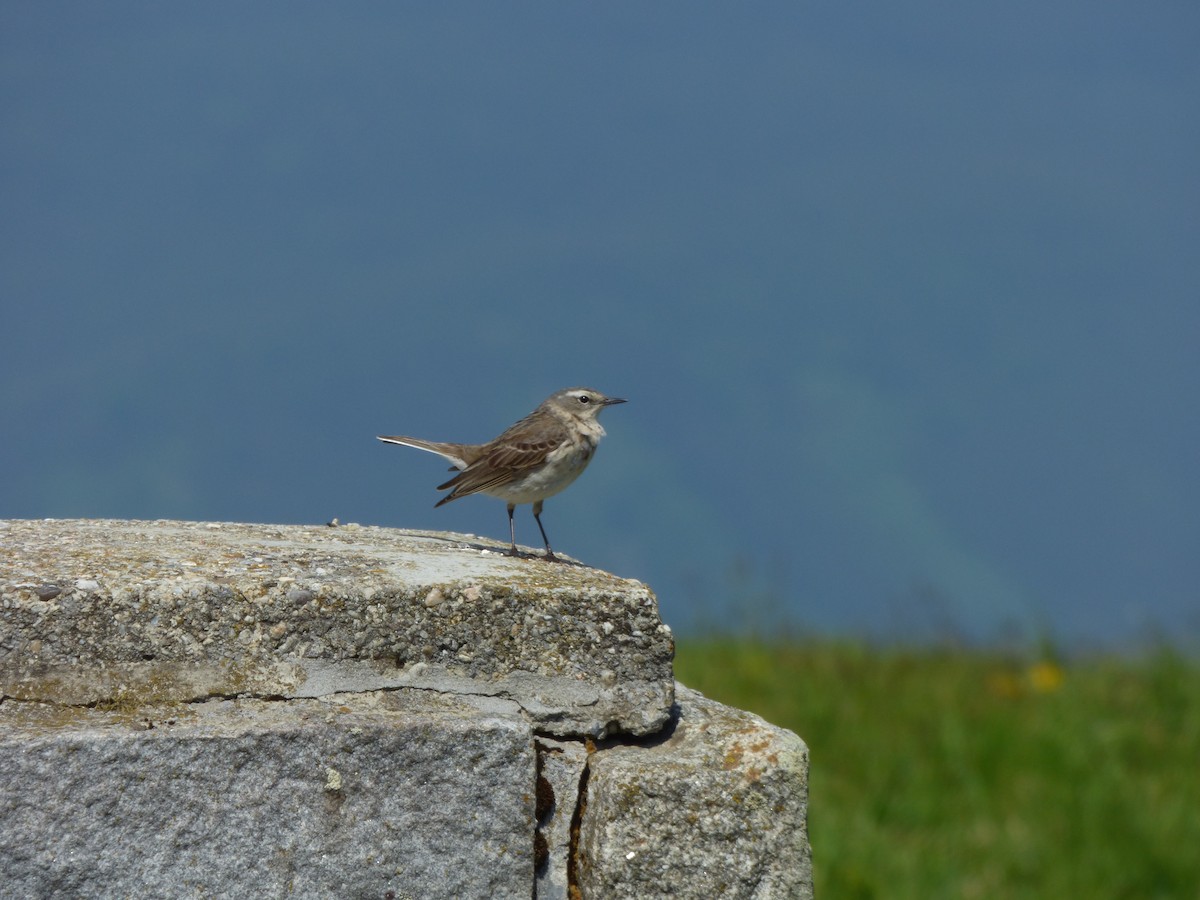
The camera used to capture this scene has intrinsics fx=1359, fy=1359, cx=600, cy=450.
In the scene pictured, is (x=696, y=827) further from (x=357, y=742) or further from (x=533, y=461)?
(x=533, y=461)

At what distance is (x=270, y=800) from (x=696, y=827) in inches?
43.2

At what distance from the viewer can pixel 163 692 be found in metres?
3.43

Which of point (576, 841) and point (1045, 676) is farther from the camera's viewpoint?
point (1045, 676)

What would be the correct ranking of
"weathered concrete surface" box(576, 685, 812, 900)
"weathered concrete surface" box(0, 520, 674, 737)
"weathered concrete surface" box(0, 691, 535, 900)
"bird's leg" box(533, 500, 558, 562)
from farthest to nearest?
"bird's leg" box(533, 500, 558, 562), "weathered concrete surface" box(576, 685, 812, 900), "weathered concrete surface" box(0, 520, 674, 737), "weathered concrete surface" box(0, 691, 535, 900)

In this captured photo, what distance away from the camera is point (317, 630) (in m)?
3.54

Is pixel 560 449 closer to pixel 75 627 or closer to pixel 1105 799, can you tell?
pixel 75 627

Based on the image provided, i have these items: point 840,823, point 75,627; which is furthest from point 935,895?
point 75,627

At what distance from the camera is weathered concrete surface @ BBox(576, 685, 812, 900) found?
3.55 meters

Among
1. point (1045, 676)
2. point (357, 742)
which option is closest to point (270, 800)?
point (357, 742)

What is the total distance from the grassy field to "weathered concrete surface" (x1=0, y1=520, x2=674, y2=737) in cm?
484

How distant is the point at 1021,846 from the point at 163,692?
688cm

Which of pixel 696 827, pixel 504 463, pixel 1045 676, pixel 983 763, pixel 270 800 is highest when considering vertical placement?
pixel 504 463

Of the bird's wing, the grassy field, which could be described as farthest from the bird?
the grassy field

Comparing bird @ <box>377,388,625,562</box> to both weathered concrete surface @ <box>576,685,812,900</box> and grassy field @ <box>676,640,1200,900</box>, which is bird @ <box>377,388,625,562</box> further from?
grassy field @ <box>676,640,1200,900</box>
